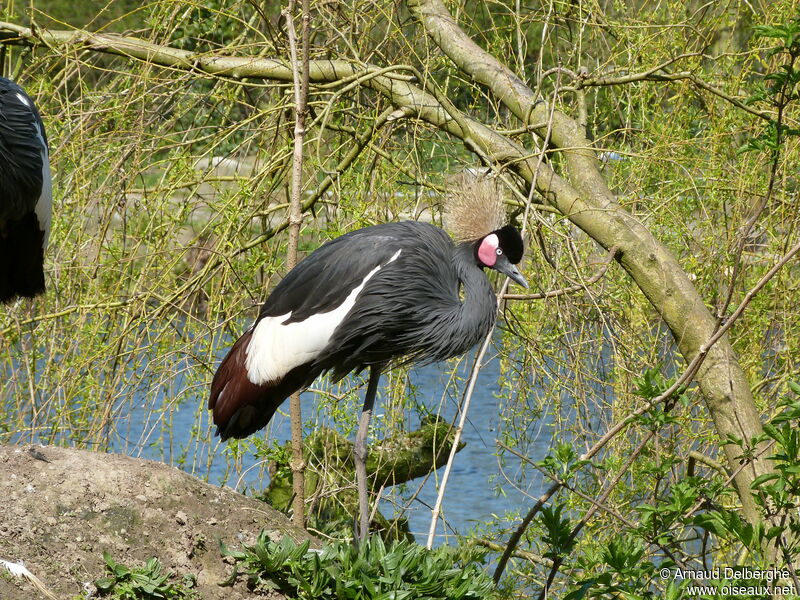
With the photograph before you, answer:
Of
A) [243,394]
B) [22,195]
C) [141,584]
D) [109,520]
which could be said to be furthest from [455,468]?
[141,584]

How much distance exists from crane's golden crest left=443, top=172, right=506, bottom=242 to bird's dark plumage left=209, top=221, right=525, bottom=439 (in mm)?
48

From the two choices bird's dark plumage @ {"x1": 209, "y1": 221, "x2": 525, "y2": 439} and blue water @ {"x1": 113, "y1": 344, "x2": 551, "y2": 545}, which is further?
blue water @ {"x1": 113, "y1": 344, "x2": 551, "y2": 545}

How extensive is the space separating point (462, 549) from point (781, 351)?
54.3 inches

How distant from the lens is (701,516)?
2252 millimetres

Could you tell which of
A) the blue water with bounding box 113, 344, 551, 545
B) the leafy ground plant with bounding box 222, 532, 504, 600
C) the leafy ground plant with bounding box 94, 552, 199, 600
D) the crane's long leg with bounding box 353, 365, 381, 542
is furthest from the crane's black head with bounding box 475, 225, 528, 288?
the blue water with bounding box 113, 344, 551, 545

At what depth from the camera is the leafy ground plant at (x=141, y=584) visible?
8.73 ft

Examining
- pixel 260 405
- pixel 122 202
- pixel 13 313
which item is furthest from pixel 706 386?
pixel 13 313

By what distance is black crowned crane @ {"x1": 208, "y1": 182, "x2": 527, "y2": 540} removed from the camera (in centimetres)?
311

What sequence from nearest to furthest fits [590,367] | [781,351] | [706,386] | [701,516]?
[701,516] → [706,386] → [781,351] → [590,367]

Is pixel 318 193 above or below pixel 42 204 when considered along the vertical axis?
above

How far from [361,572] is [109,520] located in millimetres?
809

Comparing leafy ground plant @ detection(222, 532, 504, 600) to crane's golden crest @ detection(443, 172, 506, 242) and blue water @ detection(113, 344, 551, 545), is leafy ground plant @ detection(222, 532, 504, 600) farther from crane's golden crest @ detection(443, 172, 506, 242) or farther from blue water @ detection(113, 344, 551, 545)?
blue water @ detection(113, 344, 551, 545)

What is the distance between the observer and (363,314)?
3.11 meters

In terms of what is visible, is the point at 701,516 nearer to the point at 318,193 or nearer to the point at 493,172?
the point at 493,172
